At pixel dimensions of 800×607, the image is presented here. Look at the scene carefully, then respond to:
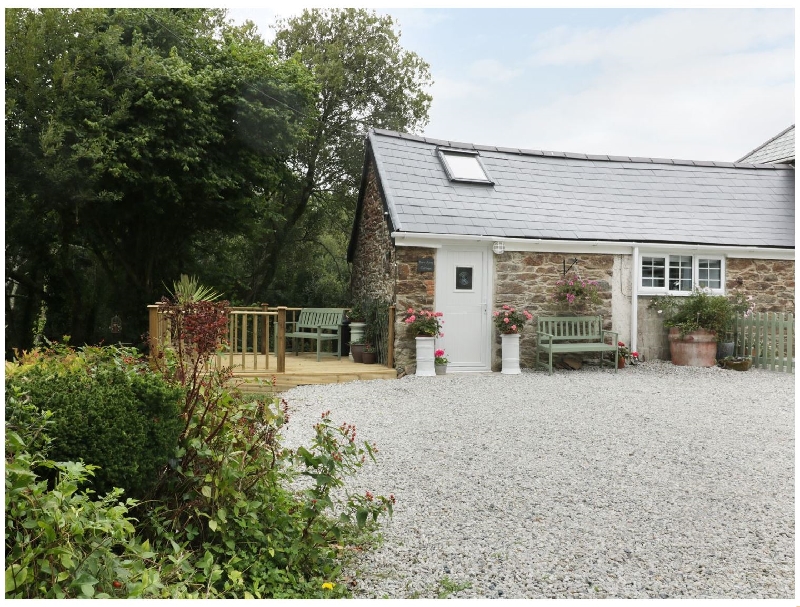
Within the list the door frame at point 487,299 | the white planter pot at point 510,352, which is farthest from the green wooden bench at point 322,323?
the white planter pot at point 510,352

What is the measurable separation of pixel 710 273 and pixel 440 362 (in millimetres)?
6400

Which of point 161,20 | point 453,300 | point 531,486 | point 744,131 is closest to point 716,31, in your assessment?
point 531,486

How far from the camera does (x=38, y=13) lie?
12.8 metres

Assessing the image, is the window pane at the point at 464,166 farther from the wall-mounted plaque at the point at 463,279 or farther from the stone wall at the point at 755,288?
the stone wall at the point at 755,288

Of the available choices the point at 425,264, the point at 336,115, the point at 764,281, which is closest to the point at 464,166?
the point at 425,264

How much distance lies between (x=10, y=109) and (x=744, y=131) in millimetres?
19566

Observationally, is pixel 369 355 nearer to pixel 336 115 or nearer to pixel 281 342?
pixel 281 342

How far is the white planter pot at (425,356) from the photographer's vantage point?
1075cm

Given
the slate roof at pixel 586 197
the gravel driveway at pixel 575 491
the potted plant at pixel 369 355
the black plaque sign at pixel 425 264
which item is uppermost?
the slate roof at pixel 586 197

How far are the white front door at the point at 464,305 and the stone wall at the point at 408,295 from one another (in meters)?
0.28

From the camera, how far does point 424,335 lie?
10.8 meters

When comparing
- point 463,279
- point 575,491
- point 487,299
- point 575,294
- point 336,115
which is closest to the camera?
point 575,491

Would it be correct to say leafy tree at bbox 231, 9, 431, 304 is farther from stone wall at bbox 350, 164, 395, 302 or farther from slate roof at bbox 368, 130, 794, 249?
slate roof at bbox 368, 130, 794, 249

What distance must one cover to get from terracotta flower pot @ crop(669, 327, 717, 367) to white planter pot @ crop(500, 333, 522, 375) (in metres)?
3.53
